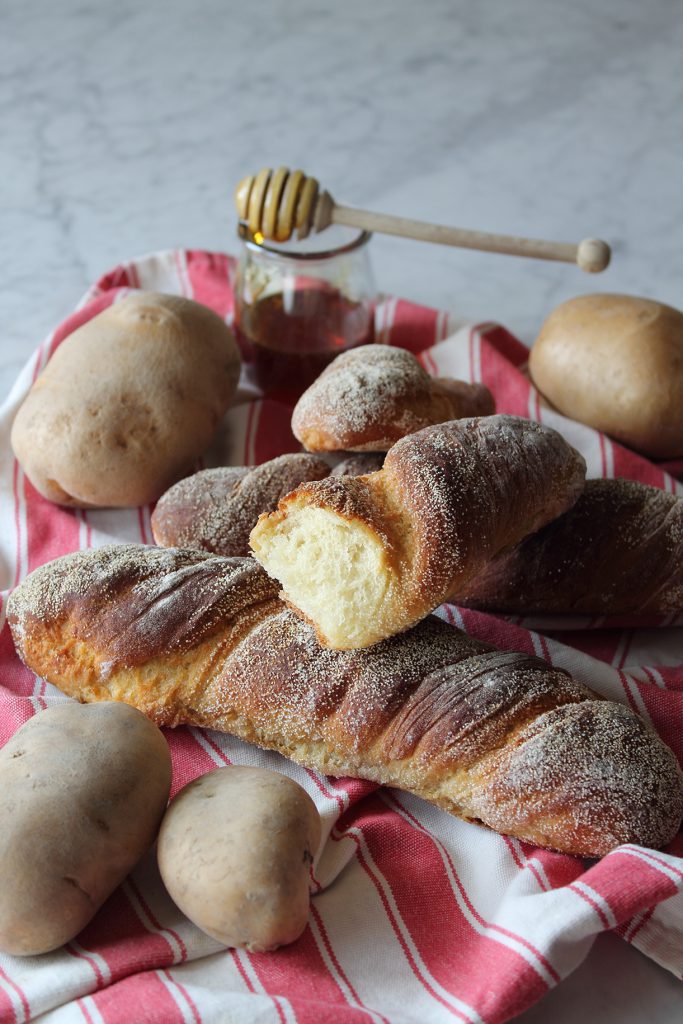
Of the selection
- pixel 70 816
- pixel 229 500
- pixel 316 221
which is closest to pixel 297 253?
pixel 316 221

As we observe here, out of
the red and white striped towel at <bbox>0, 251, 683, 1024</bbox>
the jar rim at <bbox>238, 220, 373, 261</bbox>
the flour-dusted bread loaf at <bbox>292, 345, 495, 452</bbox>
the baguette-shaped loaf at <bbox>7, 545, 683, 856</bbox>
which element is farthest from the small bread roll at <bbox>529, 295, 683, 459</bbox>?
the baguette-shaped loaf at <bbox>7, 545, 683, 856</bbox>

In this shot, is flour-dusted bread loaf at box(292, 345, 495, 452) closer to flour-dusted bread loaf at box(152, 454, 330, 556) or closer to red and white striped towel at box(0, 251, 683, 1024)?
flour-dusted bread loaf at box(152, 454, 330, 556)

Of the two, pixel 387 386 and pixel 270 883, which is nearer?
pixel 270 883

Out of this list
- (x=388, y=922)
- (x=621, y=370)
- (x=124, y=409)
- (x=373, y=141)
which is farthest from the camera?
(x=373, y=141)

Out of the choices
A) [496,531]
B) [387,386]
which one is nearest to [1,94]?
[387,386]

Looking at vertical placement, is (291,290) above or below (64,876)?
above

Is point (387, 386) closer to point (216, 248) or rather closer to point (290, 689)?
point (290, 689)

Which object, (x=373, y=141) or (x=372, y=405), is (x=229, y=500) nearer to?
(x=372, y=405)
